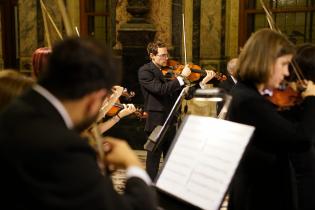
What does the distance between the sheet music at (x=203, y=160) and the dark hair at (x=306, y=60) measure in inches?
38.9

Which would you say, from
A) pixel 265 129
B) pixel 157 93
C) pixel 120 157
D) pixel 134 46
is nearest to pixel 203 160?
pixel 265 129

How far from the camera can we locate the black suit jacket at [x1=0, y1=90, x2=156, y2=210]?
1.29m

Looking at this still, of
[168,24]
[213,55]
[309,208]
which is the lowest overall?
[309,208]

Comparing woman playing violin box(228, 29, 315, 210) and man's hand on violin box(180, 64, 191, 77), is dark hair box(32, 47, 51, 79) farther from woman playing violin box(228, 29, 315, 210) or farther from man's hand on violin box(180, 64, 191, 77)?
man's hand on violin box(180, 64, 191, 77)

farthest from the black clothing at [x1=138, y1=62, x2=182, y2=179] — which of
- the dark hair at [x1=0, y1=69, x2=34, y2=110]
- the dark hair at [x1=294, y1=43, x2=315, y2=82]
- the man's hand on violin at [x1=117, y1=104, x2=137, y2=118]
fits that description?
the dark hair at [x1=0, y1=69, x2=34, y2=110]

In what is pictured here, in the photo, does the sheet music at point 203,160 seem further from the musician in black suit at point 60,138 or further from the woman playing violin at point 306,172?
the woman playing violin at point 306,172

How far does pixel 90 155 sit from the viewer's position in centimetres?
138

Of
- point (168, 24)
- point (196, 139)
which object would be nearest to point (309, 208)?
point (196, 139)

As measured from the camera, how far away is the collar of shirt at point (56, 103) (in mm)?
1393

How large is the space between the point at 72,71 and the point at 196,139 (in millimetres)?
896

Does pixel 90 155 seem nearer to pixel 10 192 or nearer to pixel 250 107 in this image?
pixel 10 192

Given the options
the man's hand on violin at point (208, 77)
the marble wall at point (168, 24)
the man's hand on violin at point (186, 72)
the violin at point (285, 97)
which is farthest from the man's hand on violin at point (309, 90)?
the marble wall at point (168, 24)

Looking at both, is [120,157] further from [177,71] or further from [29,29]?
[29,29]

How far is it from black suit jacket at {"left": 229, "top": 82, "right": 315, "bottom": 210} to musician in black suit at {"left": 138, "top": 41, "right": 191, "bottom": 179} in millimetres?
2625
